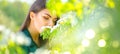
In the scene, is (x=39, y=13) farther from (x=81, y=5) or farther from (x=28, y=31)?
(x=81, y=5)

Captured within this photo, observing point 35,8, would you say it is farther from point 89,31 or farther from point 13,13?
point 89,31

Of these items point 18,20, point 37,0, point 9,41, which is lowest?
point 9,41

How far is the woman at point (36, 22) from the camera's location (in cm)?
311

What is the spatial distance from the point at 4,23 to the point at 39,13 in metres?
0.32

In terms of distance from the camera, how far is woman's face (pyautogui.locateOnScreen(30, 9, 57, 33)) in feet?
10.3

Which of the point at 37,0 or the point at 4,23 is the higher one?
the point at 37,0

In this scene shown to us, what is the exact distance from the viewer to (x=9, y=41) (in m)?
3.04

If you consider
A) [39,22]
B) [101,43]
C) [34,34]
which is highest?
[101,43]

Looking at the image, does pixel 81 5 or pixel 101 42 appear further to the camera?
pixel 101 42

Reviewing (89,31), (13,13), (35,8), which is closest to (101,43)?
(89,31)

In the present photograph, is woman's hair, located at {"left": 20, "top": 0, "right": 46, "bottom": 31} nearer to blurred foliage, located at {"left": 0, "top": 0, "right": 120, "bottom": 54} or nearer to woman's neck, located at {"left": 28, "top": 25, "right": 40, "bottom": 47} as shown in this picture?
woman's neck, located at {"left": 28, "top": 25, "right": 40, "bottom": 47}

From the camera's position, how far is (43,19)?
10.4 ft

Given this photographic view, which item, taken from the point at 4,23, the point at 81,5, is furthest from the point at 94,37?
the point at 4,23

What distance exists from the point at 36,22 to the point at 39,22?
27mm
